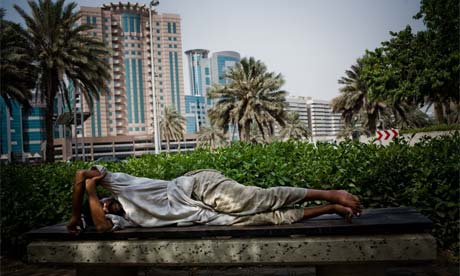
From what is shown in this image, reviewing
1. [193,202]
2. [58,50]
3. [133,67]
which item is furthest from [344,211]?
[133,67]

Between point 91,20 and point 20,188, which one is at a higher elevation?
point 91,20

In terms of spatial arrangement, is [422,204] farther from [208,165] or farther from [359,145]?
[208,165]

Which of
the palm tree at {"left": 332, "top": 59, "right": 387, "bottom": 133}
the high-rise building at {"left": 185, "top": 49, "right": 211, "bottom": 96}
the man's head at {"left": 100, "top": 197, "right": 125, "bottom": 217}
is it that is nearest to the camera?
the man's head at {"left": 100, "top": 197, "right": 125, "bottom": 217}

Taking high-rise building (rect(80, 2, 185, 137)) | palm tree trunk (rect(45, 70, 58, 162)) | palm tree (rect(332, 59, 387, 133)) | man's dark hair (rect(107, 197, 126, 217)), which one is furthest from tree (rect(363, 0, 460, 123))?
high-rise building (rect(80, 2, 185, 137))

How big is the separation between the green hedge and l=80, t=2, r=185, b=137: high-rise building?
311 feet

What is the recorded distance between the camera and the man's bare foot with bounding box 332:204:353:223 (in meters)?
2.65

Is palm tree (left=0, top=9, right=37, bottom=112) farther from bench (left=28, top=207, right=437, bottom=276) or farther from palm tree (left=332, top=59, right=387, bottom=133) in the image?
palm tree (left=332, top=59, right=387, bottom=133)

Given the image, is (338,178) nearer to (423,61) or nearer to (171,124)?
(423,61)

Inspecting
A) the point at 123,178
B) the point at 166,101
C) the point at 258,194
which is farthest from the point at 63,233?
the point at 166,101

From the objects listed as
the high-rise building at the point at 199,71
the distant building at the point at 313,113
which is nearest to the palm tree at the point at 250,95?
the high-rise building at the point at 199,71

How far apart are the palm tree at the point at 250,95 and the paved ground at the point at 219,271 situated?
26.4m

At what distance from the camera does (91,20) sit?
Result: 99000 millimetres

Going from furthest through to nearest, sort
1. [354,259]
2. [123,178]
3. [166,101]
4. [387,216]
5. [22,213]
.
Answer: [166,101] → [22,213] → [123,178] → [387,216] → [354,259]

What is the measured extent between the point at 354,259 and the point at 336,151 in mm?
2294
